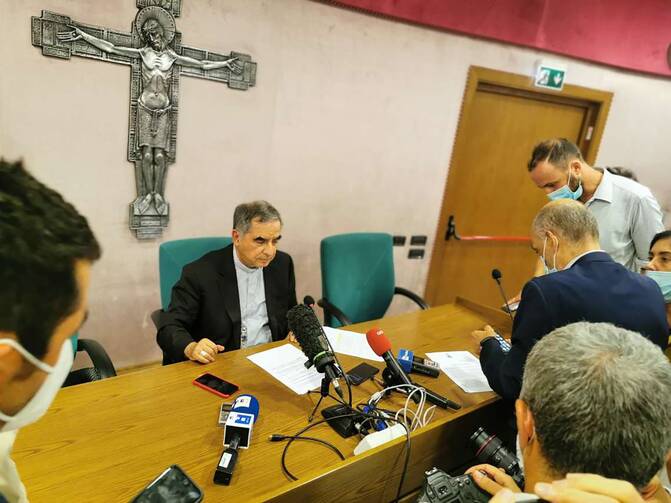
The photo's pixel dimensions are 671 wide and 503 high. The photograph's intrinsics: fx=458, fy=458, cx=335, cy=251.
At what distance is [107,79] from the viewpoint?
2271mm

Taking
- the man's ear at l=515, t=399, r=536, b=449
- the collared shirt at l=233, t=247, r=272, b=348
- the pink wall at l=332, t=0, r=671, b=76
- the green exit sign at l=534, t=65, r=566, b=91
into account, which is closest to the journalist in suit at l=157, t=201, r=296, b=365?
the collared shirt at l=233, t=247, r=272, b=348

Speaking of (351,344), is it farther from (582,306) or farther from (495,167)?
(495,167)

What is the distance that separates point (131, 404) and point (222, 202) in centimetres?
159

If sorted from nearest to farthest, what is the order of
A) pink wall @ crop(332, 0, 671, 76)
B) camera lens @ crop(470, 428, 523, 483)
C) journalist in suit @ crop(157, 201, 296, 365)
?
camera lens @ crop(470, 428, 523, 483) → journalist in suit @ crop(157, 201, 296, 365) → pink wall @ crop(332, 0, 671, 76)

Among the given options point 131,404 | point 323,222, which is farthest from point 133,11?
point 131,404

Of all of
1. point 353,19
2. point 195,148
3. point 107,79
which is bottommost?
point 195,148

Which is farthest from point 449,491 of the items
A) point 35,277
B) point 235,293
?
point 235,293

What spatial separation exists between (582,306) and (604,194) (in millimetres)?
1410

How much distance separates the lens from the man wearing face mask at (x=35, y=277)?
0.58 meters

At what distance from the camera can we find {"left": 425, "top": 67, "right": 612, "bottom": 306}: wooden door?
3635 millimetres

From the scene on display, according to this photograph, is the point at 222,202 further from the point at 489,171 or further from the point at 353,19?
the point at 489,171

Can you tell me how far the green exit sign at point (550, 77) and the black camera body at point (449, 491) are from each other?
341 cm

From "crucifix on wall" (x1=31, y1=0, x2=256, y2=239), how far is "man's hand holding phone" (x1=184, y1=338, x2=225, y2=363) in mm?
1130

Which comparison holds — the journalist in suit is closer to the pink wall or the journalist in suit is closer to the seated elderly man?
the seated elderly man
